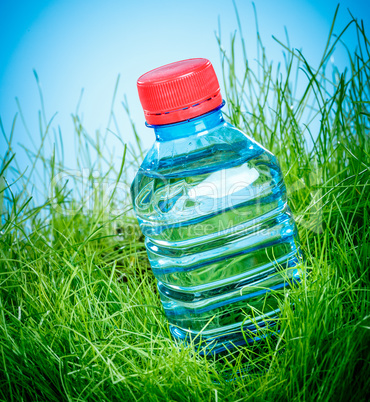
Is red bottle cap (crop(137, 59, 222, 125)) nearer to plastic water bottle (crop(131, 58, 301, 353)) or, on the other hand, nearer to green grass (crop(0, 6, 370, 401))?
plastic water bottle (crop(131, 58, 301, 353))

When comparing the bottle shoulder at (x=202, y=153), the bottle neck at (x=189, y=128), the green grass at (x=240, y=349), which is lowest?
the green grass at (x=240, y=349)

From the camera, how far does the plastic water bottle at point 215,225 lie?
853 mm

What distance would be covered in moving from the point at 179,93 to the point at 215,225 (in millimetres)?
271

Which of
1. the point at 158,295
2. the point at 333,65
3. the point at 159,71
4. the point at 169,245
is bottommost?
the point at 158,295

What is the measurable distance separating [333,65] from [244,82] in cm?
35

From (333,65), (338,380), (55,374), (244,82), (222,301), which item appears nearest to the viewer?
(338,380)

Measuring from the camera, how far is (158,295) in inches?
39.9

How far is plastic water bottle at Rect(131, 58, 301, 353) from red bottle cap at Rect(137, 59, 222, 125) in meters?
0.07

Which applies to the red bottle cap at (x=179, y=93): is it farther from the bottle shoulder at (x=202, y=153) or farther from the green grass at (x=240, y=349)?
the green grass at (x=240, y=349)

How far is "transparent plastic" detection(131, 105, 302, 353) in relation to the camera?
85cm

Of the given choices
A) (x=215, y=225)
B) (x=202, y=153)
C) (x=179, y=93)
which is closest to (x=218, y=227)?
(x=215, y=225)

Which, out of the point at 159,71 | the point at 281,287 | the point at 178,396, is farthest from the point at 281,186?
the point at 178,396

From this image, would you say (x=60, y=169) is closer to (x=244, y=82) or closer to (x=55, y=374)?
(x=244, y=82)

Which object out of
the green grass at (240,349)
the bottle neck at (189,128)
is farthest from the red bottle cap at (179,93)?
the green grass at (240,349)
